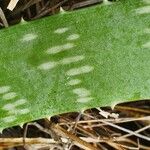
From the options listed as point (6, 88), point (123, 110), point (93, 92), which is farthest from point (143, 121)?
point (6, 88)

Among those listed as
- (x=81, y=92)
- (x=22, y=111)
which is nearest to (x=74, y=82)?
(x=81, y=92)

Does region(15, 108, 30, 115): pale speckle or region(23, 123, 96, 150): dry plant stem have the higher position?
region(15, 108, 30, 115): pale speckle

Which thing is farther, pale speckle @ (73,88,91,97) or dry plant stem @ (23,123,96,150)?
dry plant stem @ (23,123,96,150)

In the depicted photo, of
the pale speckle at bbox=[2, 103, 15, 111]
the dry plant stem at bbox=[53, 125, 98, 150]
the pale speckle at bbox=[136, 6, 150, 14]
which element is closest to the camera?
the pale speckle at bbox=[136, 6, 150, 14]

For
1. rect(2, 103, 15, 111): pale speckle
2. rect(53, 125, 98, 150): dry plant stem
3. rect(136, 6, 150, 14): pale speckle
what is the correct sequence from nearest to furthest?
rect(136, 6, 150, 14): pale speckle → rect(2, 103, 15, 111): pale speckle → rect(53, 125, 98, 150): dry plant stem

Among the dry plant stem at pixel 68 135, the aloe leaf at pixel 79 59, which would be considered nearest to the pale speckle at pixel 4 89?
the aloe leaf at pixel 79 59

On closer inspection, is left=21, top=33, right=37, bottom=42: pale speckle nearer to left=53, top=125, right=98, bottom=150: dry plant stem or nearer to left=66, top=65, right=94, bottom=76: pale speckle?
left=66, top=65, right=94, bottom=76: pale speckle

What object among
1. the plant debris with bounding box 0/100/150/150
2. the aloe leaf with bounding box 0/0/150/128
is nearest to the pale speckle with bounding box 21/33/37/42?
the aloe leaf with bounding box 0/0/150/128

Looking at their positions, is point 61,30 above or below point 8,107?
above

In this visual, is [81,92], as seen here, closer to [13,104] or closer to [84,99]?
[84,99]

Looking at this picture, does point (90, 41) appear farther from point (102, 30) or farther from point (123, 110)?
point (123, 110)
